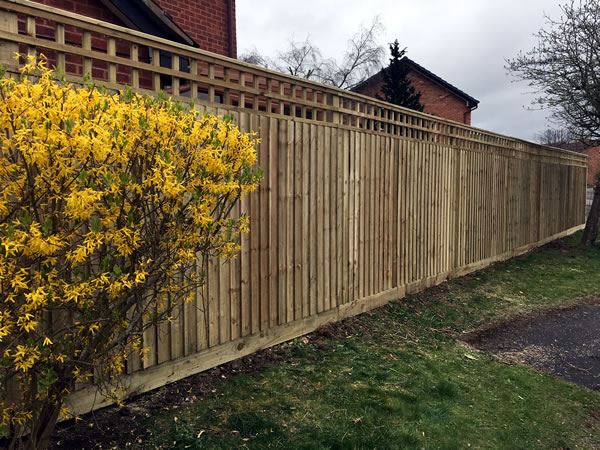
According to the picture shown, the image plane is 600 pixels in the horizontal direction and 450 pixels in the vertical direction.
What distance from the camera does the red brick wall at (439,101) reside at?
26.4 m

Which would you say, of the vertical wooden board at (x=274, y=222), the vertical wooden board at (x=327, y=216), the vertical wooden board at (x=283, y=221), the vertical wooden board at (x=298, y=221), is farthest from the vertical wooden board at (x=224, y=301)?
the vertical wooden board at (x=327, y=216)

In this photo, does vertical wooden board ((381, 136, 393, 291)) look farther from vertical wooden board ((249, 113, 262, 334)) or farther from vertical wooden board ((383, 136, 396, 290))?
vertical wooden board ((249, 113, 262, 334))

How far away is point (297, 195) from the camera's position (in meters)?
4.64

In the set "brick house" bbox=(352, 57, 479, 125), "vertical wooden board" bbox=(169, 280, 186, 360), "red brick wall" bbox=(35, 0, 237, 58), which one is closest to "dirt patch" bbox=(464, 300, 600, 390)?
"vertical wooden board" bbox=(169, 280, 186, 360)

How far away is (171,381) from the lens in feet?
11.9

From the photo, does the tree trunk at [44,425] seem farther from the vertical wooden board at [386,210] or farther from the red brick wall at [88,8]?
the vertical wooden board at [386,210]

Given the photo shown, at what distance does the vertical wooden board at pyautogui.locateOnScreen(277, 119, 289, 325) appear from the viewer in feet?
14.4

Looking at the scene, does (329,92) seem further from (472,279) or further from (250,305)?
(472,279)

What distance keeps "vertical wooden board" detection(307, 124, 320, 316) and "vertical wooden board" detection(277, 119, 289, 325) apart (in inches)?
15.6

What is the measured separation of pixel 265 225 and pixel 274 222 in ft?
0.42

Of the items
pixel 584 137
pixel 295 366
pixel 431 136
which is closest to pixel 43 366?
pixel 295 366

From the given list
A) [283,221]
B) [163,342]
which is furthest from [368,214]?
[163,342]

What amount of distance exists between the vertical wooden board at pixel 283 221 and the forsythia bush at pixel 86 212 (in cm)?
177

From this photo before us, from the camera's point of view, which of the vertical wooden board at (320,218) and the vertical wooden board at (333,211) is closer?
the vertical wooden board at (320,218)
